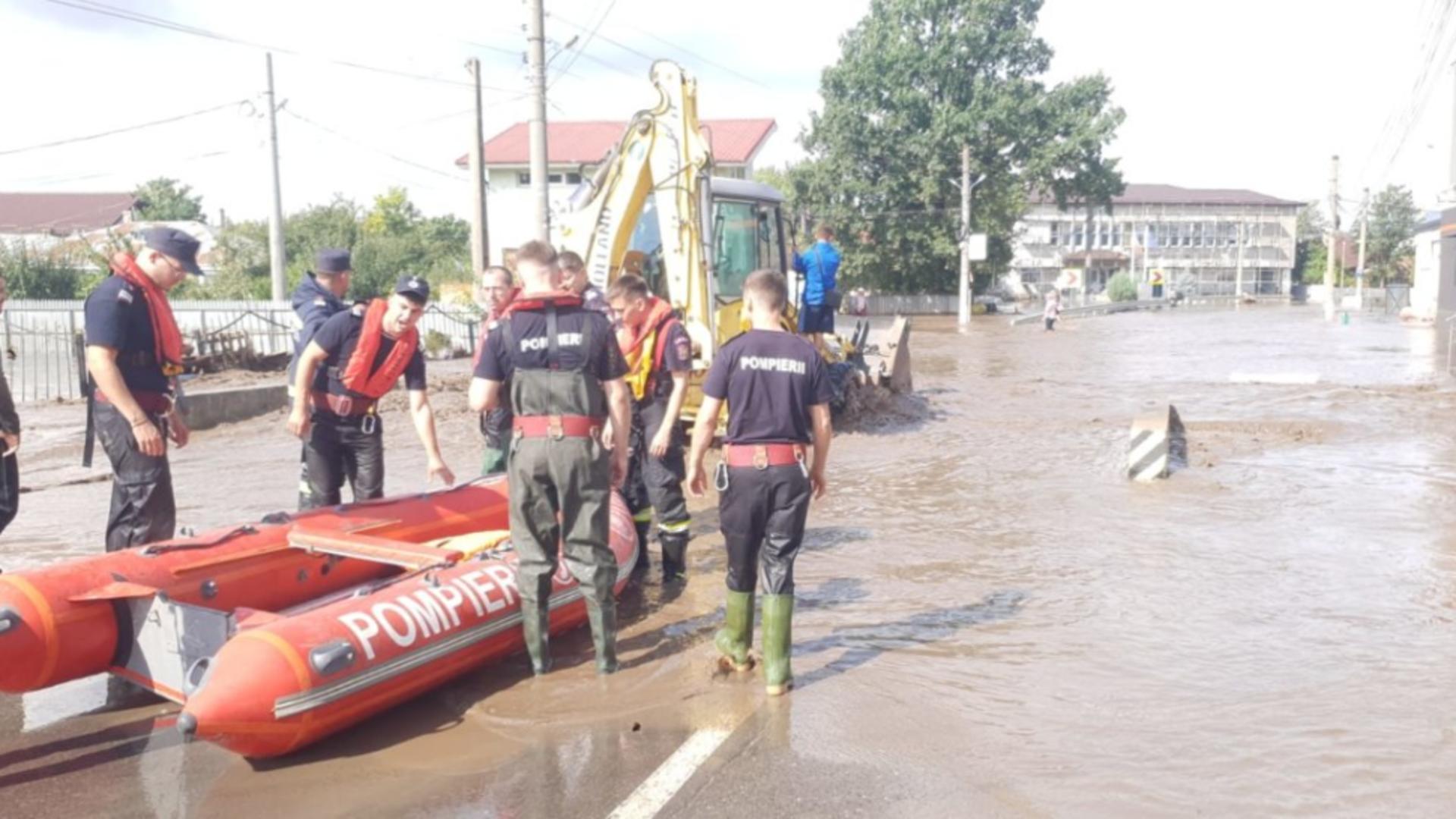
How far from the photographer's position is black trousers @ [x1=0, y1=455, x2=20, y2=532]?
5582mm

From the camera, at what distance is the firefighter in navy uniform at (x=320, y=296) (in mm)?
6586

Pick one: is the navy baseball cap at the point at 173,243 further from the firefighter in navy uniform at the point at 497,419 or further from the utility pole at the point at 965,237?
the utility pole at the point at 965,237

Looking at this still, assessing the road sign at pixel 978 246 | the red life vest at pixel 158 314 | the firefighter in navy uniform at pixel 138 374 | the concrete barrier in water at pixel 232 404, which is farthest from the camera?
the road sign at pixel 978 246

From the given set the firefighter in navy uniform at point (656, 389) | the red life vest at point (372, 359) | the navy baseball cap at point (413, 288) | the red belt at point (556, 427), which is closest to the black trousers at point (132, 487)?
the red life vest at point (372, 359)

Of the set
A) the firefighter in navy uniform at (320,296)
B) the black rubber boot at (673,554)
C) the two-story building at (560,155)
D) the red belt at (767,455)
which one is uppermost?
the two-story building at (560,155)

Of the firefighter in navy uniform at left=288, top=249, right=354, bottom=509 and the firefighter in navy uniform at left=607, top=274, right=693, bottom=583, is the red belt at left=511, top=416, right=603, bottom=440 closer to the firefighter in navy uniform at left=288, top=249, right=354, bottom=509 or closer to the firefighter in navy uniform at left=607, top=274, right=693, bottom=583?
the firefighter in navy uniform at left=607, top=274, right=693, bottom=583

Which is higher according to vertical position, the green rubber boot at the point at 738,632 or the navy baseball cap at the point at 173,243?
the navy baseball cap at the point at 173,243

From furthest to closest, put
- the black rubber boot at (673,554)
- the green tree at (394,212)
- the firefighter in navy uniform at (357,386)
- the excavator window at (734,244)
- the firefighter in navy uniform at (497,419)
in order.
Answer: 1. the green tree at (394,212)
2. the excavator window at (734,244)
3. the firefighter in navy uniform at (497,419)
4. the black rubber boot at (673,554)
5. the firefighter in navy uniform at (357,386)

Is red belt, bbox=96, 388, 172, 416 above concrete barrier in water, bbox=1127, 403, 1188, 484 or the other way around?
above

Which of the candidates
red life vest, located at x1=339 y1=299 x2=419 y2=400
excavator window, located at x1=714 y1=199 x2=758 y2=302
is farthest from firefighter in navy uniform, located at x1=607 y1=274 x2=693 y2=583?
excavator window, located at x1=714 y1=199 x2=758 y2=302

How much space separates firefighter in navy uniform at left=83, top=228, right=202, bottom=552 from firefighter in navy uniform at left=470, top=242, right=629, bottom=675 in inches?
65.0

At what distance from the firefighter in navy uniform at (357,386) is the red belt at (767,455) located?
1.98m

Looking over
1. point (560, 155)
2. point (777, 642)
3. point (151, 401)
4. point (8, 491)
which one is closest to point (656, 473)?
point (777, 642)

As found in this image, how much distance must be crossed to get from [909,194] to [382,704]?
48805mm
